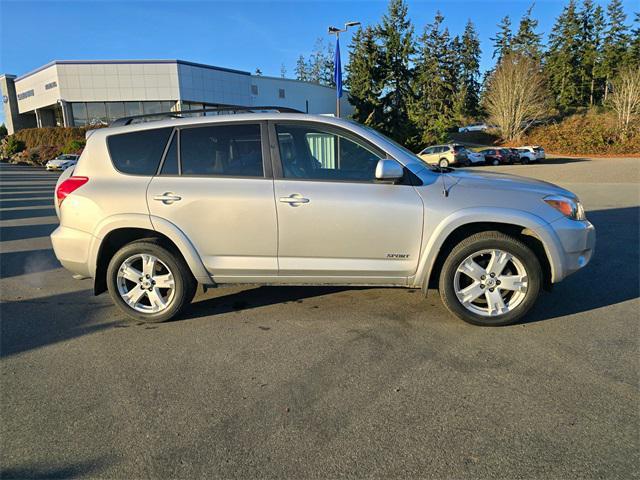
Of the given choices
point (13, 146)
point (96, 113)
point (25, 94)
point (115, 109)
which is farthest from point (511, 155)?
point (25, 94)

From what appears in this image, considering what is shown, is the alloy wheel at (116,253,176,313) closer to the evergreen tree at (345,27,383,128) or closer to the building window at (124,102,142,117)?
the evergreen tree at (345,27,383,128)

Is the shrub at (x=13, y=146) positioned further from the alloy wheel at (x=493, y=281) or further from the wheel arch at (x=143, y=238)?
the alloy wheel at (x=493, y=281)

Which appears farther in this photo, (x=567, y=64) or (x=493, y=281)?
(x=567, y=64)

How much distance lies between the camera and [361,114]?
37.8 meters

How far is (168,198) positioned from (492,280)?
2997 mm

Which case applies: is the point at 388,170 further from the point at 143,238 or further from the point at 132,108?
the point at 132,108

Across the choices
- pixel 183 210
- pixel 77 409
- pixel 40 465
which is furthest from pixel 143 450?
pixel 183 210

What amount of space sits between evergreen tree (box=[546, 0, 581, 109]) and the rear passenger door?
220 feet

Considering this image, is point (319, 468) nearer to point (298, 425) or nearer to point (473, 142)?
point (298, 425)

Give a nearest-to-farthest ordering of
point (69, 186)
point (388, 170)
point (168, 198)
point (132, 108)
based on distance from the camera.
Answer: point (388, 170), point (168, 198), point (69, 186), point (132, 108)

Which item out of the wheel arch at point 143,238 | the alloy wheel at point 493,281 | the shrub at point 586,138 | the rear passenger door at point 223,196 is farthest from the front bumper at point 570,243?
the shrub at point 586,138

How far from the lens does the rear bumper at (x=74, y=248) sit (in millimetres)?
3707

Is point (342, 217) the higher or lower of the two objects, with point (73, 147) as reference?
lower

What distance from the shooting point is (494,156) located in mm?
31500
